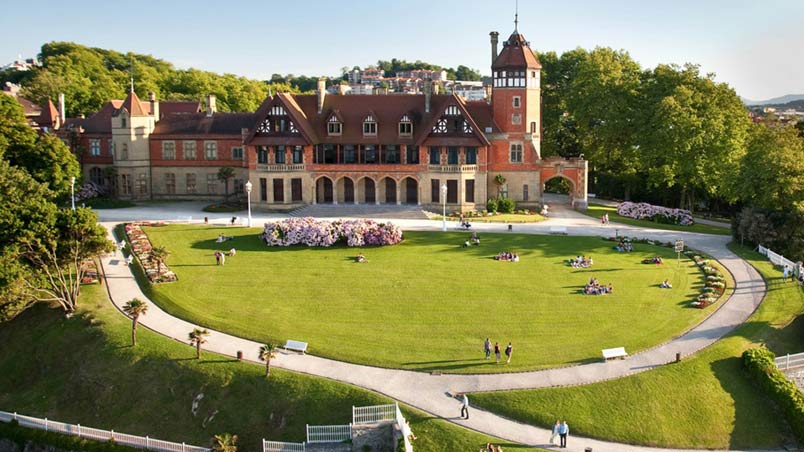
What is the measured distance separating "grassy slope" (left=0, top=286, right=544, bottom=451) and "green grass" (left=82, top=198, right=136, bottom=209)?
2970 cm

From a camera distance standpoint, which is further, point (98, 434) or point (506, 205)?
point (506, 205)

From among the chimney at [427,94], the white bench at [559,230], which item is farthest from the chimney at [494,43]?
the white bench at [559,230]

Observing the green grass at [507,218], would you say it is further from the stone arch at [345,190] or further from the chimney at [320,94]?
the chimney at [320,94]

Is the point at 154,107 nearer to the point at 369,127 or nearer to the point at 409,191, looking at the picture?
the point at 369,127

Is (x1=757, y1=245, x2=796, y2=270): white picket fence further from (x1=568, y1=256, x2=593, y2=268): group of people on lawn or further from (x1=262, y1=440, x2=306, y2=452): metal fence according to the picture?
(x1=262, y1=440, x2=306, y2=452): metal fence

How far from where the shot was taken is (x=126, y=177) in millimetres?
72312

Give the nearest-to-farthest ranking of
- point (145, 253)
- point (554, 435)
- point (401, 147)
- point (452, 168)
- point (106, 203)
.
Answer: point (554, 435), point (145, 253), point (452, 168), point (401, 147), point (106, 203)

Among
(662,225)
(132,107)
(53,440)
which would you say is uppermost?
(132,107)

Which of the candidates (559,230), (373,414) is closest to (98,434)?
(373,414)

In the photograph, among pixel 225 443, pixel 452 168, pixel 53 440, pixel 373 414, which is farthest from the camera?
pixel 452 168

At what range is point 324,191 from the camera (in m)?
68.1

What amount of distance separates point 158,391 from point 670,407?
20.5m

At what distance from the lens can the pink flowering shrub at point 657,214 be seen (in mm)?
61906

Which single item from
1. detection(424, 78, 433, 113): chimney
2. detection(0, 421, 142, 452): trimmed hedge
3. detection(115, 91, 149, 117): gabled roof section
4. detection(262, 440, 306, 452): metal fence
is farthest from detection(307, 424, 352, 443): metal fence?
detection(115, 91, 149, 117): gabled roof section
